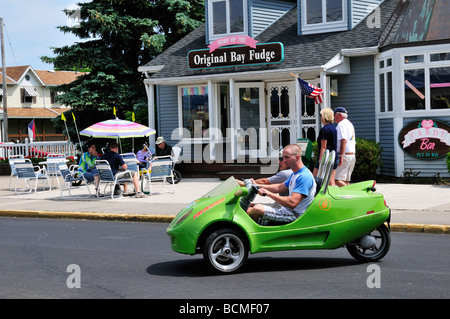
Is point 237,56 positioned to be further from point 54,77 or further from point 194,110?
point 54,77

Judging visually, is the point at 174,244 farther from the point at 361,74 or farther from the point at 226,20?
the point at 226,20

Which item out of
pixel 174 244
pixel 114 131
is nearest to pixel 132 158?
pixel 114 131

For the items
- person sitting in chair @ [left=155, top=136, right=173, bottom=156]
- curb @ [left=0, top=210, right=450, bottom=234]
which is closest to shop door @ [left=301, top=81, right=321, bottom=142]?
person sitting in chair @ [left=155, top=136, right=173, bottom=156]

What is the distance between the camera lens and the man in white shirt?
1255cm

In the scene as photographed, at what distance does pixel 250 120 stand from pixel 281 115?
3.69 feet

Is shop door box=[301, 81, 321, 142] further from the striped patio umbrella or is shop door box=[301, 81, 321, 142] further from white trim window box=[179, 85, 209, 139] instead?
the striped patio umbrella

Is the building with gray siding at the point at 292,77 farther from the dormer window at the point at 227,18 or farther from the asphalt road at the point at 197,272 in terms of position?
the asphalt road at the point at 197,272

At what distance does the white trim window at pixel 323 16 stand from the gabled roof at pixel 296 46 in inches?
9.3

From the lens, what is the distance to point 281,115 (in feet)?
71.5

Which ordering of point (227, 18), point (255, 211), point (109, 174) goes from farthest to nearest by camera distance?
1. point (227, 18)
2. point (109, 174)
3. point (255, 211)

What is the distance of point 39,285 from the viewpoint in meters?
6.83

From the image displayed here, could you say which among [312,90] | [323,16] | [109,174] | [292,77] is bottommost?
[109,174]

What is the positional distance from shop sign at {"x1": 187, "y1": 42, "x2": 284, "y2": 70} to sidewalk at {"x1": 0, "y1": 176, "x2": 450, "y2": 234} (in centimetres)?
466

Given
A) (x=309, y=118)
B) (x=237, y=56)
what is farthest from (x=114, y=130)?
(x=309, y=118)
